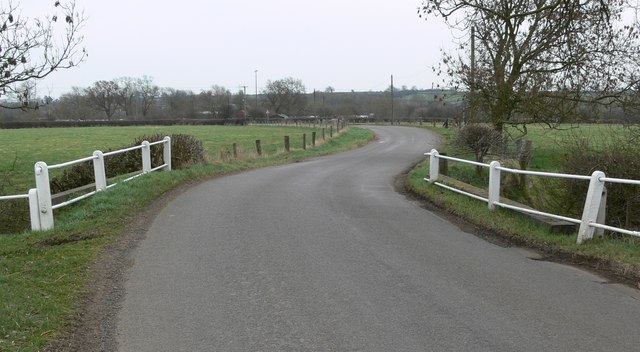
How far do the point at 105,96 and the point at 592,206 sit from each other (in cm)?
14288

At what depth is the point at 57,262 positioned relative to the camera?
614cm

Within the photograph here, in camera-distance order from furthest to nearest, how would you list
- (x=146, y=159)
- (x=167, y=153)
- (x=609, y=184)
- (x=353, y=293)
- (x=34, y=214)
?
1. (x=167, y=153)
2. (x=146, y=159)
3. (x=609, y=184)
4. (x=34, y=214)
5. (x=353, y=293)

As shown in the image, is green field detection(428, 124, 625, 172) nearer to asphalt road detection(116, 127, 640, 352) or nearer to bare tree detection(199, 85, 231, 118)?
asphalt road detection(116, 127, 640, 352)

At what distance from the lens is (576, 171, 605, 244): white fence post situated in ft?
22.7

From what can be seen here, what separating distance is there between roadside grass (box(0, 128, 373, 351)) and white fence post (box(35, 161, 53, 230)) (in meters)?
0.21

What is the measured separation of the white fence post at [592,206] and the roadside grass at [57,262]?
20.2 ft

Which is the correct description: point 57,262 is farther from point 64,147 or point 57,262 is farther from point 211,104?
point 211,104

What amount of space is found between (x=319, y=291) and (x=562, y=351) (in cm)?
229

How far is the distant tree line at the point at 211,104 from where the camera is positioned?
109625 mm

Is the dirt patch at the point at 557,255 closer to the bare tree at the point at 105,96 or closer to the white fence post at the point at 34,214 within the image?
the white fence post at the point at 34,214

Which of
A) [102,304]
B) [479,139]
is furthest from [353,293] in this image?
[479,139]

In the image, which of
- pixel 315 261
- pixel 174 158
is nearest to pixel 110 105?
pixel 174 158

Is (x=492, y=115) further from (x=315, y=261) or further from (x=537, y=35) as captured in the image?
(x=315, y=261)

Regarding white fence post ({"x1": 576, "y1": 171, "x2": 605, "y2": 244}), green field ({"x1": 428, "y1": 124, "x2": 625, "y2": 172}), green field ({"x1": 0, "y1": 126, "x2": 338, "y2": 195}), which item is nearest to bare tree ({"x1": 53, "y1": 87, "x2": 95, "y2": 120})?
green field ({"x1": 0, "y1": 126, "x2": 338, "y2": 195})
